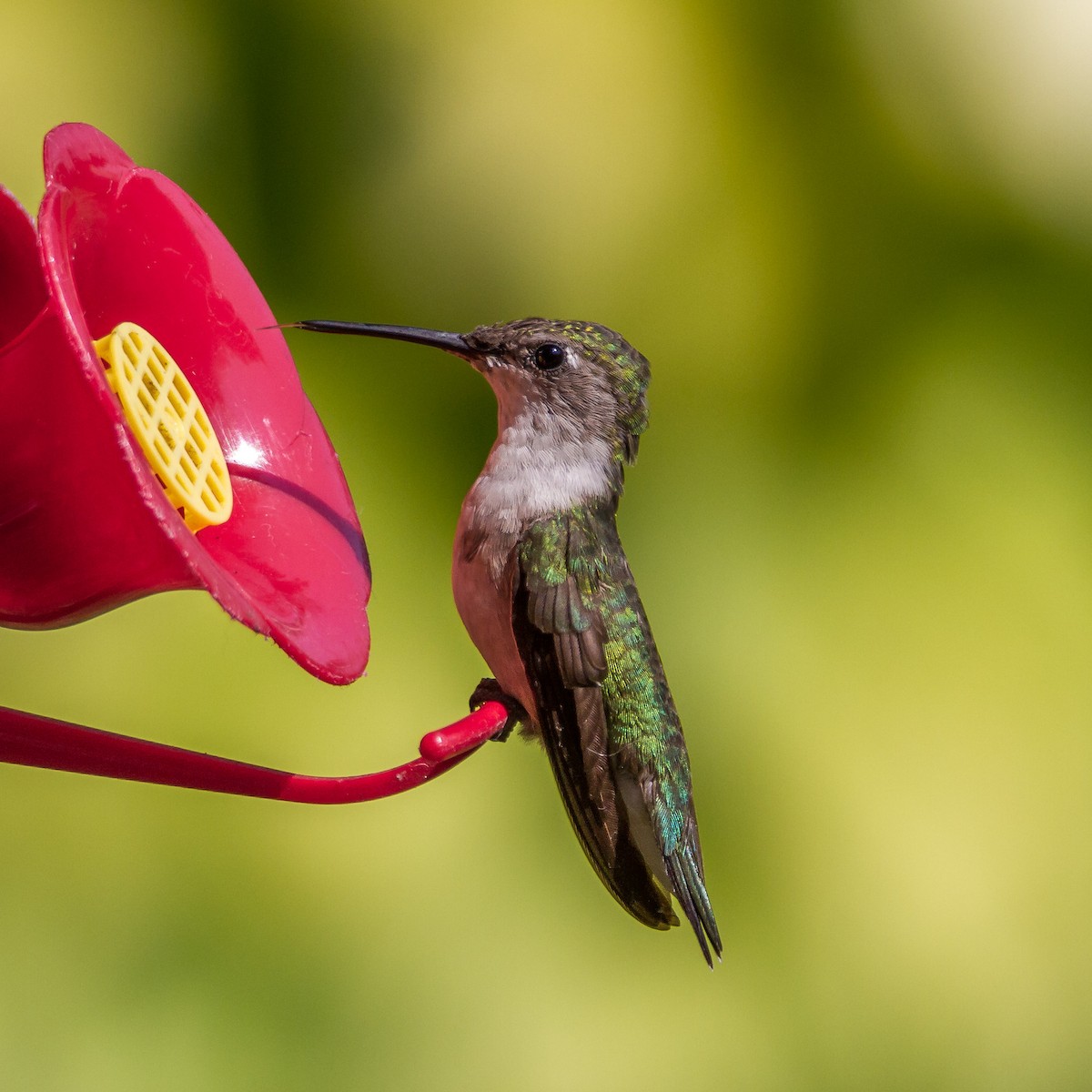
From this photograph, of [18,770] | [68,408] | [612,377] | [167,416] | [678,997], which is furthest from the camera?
[678,997]

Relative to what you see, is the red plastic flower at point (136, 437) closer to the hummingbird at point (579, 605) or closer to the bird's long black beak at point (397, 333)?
the bird's long black beak at point (397, 333)

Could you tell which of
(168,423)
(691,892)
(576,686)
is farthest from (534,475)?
(168,423)

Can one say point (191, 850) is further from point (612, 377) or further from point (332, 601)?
point (332, 601)

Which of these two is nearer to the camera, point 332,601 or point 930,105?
point 332,601

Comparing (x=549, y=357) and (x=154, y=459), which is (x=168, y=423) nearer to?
(x=154, y=459)

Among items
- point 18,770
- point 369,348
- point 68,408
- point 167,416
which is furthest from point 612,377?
point 18,770

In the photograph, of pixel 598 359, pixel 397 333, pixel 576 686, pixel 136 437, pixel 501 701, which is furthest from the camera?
pixel 598 359

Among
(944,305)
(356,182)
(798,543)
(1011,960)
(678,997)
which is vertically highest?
(944,305)
